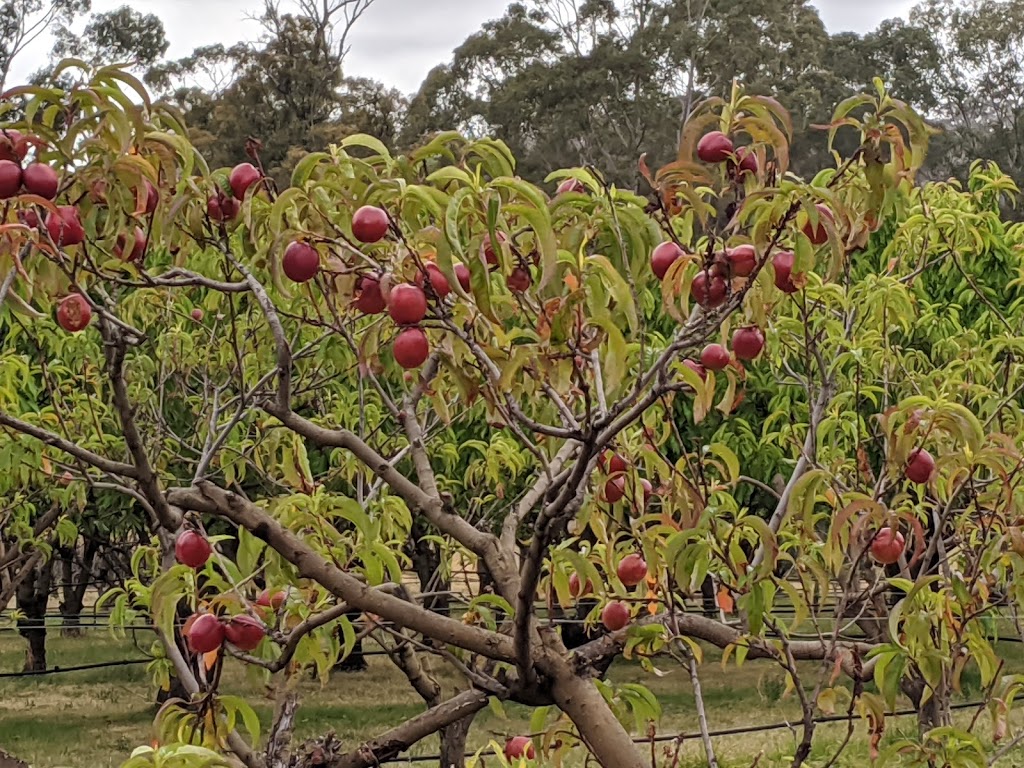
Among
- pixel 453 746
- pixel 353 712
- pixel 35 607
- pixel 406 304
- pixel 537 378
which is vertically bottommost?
pixel 353 712

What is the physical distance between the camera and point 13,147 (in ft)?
6.11

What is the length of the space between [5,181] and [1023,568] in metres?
1.82

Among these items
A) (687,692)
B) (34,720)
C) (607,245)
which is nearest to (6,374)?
(607,245)

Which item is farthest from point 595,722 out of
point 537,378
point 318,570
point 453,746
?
point 453,746

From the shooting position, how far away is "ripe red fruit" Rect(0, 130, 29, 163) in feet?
6.10

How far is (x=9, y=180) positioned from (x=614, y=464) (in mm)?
1237

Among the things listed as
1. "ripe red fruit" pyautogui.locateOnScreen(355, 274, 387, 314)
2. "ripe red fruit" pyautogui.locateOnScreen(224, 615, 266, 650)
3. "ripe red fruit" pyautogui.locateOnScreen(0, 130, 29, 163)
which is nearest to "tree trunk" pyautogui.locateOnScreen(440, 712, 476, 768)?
"ripe red fruit" pyautogui.locateOnScreen(224, 615, 266, 650)

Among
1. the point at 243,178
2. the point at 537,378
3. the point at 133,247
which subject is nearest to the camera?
the point at 537,378

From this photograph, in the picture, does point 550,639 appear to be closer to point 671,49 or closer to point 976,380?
point 976,380

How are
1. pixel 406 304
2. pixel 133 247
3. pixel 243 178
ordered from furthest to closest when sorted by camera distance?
pixel 243 178, pixel 133 247, pixel 406 304

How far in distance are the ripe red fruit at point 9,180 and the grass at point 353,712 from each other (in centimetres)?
614

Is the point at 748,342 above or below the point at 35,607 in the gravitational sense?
above

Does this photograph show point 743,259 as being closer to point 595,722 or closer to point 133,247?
point 595,722

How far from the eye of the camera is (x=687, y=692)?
12.4 metres
